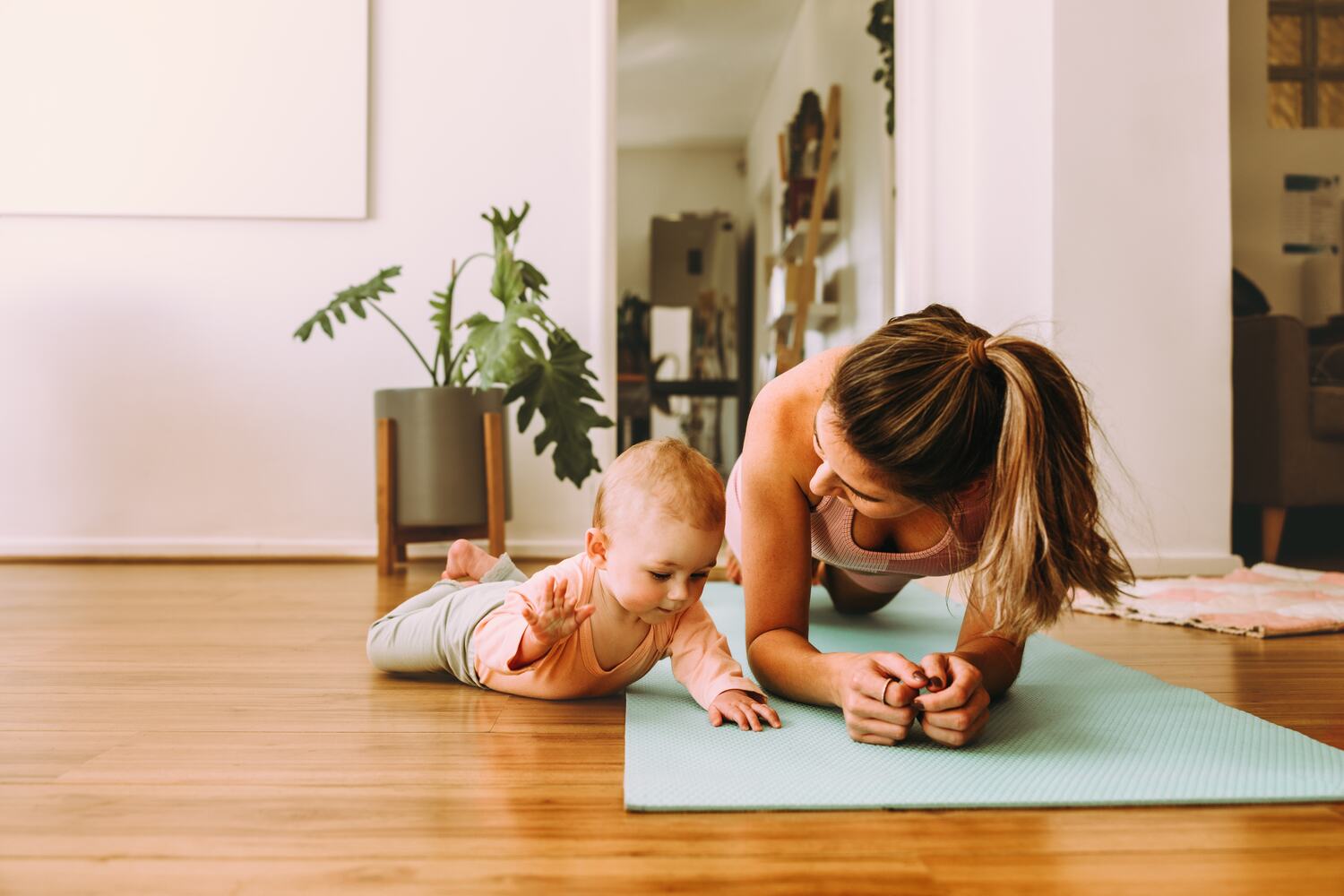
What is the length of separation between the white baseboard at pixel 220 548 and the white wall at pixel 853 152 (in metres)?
1.84

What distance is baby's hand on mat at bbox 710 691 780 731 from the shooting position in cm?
107

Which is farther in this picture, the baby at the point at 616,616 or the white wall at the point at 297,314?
the white wall at the point at 297,314

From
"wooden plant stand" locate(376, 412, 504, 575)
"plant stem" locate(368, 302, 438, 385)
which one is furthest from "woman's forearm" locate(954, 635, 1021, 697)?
"plant stem" locate(368, 302, 438, 385)

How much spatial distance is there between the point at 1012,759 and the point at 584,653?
496mm

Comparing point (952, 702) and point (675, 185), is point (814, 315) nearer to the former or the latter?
point (675, 185)

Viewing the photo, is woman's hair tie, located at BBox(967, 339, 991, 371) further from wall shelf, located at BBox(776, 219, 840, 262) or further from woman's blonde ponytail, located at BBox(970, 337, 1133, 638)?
wall shelf, located at BBox(776, 219, 840, 262)

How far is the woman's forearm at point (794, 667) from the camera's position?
1.08 metres

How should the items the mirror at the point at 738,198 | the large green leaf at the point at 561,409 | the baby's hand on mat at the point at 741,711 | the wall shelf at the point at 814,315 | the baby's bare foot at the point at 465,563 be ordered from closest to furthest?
the baby's hand on mat at the point at 741,711 < the baby's bare foot at the point at 465,563 < the large green leaf at the point at 561,409 < the mirror at the point at 738,198 < the wall shelf at the point at 814,315

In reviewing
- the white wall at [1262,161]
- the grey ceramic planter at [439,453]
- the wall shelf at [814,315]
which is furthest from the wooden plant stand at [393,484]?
the white wall at [1262,161]

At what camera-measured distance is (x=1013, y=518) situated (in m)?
0.91

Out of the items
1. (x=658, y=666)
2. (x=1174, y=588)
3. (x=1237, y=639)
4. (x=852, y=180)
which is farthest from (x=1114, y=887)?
(x=852, y=180)

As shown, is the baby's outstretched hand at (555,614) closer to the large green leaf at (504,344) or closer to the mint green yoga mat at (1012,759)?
the mint green yoga mat at (1012,759)

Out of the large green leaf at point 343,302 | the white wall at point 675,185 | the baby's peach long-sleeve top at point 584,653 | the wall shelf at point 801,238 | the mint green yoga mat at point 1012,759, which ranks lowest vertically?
the mint green yoga mat at point 1012,759

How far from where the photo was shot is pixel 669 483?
1084mm
